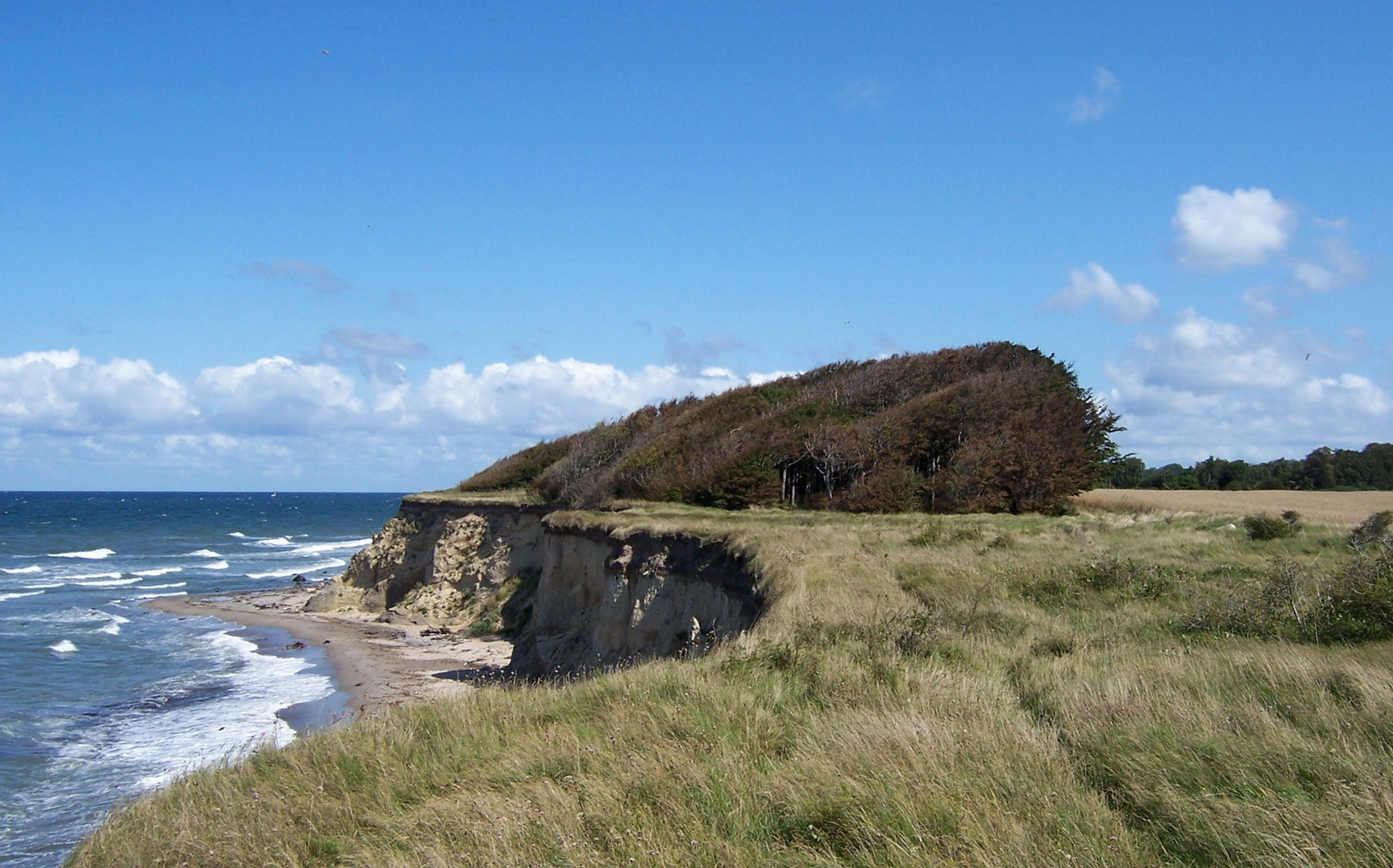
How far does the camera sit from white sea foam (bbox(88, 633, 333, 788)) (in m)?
18.6

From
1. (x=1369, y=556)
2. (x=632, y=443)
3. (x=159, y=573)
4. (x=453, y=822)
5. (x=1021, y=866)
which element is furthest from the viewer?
(x=159, y=573)

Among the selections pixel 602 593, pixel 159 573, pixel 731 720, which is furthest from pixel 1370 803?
pixel 159 573

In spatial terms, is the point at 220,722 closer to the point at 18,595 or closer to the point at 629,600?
the point at 629,600

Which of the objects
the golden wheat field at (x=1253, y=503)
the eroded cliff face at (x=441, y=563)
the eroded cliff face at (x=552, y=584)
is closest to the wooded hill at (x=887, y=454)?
the golden wheat field at (x=1253, y=503)

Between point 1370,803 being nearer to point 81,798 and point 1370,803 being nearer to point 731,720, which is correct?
point 731,720

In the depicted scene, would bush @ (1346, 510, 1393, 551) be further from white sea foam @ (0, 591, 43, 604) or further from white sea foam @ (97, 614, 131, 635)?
white sea foam @ (0, 591, 43, 604)

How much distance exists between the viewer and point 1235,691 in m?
7.51

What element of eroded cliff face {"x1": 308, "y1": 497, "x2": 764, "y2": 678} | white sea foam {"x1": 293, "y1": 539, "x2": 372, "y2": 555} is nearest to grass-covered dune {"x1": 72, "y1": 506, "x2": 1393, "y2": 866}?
eroded cliff face {"x1": 308, "y1": 497, "x2": 764, "y2": 678}

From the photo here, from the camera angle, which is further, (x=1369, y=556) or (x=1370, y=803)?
(x=1369, y=556)

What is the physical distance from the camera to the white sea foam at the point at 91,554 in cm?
6800

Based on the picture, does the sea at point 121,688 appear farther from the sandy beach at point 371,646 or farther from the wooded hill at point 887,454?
the wooded hill at point 887,454

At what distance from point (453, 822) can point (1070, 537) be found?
16612 mm

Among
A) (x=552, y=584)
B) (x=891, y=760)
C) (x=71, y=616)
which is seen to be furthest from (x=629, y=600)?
(x=71, y=616)

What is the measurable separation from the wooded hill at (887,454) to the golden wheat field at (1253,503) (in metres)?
1.49
